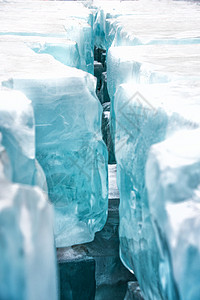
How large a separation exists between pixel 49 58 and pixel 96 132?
39cm

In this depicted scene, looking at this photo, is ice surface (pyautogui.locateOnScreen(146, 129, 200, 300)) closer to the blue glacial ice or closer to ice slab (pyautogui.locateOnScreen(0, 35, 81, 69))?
the blue glacial ice

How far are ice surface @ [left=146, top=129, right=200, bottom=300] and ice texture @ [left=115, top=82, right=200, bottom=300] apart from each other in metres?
0.13

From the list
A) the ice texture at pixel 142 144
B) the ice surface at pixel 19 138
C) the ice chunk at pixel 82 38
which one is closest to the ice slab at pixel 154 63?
the ice texture at pixel 142 144

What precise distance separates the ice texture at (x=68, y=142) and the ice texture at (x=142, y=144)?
9cm

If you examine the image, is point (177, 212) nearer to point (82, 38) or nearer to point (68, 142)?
point (68, 142)

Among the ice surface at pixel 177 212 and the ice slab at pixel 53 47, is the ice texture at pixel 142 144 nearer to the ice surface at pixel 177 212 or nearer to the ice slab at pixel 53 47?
the ice surface at pixel 177 212

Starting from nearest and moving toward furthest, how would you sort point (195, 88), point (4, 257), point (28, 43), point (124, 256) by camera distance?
point (4, 257) → point (195, 88) → point (124, 256) → point (28, 43)

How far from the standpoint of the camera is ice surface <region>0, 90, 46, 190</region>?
60 cm

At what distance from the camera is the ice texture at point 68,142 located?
2.94ft

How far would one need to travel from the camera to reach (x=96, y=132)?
3.37ft

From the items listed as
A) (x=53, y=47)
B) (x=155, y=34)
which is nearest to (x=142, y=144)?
(x=53, y=47)

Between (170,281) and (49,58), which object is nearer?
(170,281)

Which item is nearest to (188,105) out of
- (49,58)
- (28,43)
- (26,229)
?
(26,229)

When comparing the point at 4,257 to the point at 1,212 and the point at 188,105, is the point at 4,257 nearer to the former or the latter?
the point at 1,212
